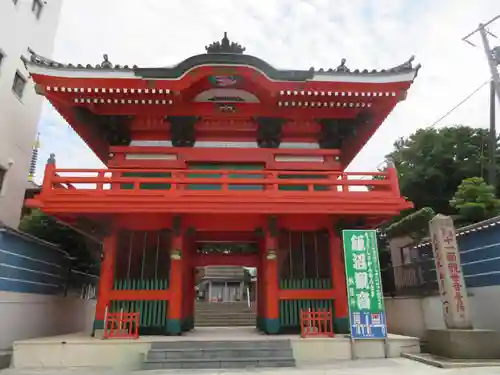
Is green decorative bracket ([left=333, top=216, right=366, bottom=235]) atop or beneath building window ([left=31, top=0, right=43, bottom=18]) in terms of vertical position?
beneath

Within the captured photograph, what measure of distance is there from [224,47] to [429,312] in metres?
10.8

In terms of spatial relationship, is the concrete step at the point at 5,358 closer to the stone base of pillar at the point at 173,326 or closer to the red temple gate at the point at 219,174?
the red temple gate at the point at 219,174

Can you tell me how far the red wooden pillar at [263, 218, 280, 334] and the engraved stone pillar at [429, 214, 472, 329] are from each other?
4.27m

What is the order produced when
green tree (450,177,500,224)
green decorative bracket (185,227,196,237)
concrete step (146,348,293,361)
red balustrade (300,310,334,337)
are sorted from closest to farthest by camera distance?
concrete step (146,348,293,361), red balustrade (300,310,334,337), green decorative bracket (185,227,196,237), green tree (450,177,500,224)

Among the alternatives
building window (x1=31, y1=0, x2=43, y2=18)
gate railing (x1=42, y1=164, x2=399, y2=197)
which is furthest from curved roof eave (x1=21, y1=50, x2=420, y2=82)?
building window (x1=31, y1=0, x2=43, y2=18)

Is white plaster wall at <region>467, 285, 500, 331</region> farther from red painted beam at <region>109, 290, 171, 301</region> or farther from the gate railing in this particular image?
red painted beam at <region>109, 290, 171, 301</region>

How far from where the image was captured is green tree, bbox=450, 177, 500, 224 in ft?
44.2

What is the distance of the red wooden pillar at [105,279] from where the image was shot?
1008cm

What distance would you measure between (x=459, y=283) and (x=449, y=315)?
2.69 ft

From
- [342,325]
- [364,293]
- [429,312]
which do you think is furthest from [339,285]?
[429,312]

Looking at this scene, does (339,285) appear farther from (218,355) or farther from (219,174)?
(219,174)

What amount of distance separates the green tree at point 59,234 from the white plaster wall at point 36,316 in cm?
172

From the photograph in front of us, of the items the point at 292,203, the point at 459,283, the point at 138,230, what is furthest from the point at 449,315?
the point at 138,230

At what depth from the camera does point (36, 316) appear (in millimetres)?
11094
